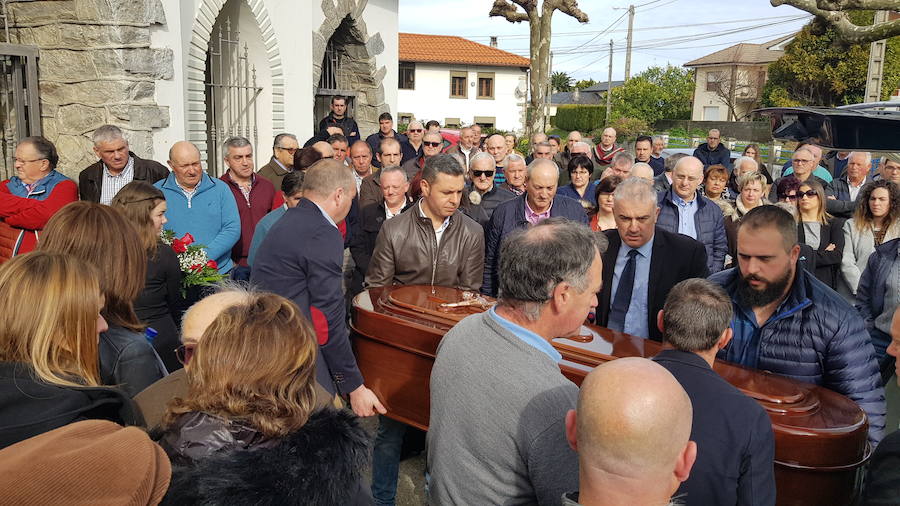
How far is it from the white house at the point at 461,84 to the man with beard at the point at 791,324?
145 ft

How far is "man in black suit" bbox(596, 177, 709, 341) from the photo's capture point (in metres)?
3.41

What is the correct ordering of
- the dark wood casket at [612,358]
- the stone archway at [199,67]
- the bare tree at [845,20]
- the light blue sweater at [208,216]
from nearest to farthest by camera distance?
the dark wood casket at [612,358] < the light blue sweater at [208,216] < the bare tree at [845,20] < the stone archway at [199,67]

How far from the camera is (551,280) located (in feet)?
6.47

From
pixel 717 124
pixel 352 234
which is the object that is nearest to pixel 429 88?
pixel 717 124

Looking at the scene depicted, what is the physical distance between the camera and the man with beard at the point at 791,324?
2.58m

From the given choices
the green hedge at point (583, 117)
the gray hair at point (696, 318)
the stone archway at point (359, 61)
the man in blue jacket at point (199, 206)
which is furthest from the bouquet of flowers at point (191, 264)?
the green hedge at point (583, 117)

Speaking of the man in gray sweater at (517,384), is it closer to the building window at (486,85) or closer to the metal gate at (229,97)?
the metal gate at (229,97)

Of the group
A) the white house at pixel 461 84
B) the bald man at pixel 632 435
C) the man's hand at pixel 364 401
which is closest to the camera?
the bald man at pixel 632 435

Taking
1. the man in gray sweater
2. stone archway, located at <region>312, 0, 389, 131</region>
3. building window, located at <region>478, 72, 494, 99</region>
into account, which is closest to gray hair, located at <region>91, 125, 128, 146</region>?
the man in gray sweater

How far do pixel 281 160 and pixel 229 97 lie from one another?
342cm

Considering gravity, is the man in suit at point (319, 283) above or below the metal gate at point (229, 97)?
below

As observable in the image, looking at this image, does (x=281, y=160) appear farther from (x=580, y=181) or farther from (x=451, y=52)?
(x=451, y=52)

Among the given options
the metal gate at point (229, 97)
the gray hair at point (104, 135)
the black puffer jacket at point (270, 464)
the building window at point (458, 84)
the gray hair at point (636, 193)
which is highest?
the building window at point (458, 84)

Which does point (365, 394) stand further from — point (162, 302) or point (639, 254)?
point (639, 254)
